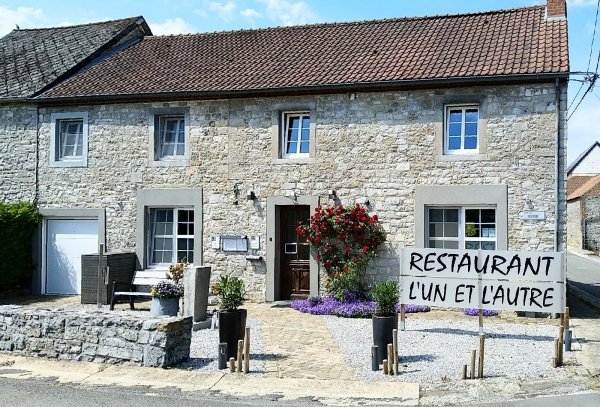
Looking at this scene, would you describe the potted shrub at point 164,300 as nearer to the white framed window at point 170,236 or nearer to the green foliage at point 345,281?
the green foliage at point 345,281

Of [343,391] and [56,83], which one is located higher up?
[56,83]

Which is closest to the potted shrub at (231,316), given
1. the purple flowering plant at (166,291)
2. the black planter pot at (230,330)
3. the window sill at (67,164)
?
the black planter pot at (230,330)

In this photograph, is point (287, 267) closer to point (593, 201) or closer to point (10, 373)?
point (10, 373)

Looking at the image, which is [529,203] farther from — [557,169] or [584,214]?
[584,214]

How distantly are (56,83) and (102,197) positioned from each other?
348cm

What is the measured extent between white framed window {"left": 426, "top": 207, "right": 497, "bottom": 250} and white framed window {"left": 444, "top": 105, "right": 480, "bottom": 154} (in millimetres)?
1271

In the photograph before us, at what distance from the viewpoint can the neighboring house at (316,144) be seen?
12.9 metres

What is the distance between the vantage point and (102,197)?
610 inches

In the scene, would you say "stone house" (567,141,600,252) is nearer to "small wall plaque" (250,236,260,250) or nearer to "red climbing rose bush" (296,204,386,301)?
"red climbing rose bush" (296,204,386,301)

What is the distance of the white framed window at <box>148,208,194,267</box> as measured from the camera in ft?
49.7

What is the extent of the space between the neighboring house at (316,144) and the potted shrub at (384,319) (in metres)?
4.80

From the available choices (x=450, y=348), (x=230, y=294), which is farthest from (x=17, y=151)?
(x=450, y=348)

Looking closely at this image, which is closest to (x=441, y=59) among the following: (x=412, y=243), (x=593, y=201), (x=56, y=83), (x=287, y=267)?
(x=412, y=243)

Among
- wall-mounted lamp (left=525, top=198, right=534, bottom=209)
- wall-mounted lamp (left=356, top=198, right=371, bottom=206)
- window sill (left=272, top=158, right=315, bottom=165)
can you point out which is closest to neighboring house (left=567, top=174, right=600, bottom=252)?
wall-mounted lamp (left=525, top=198, right=534, bottom=209)
